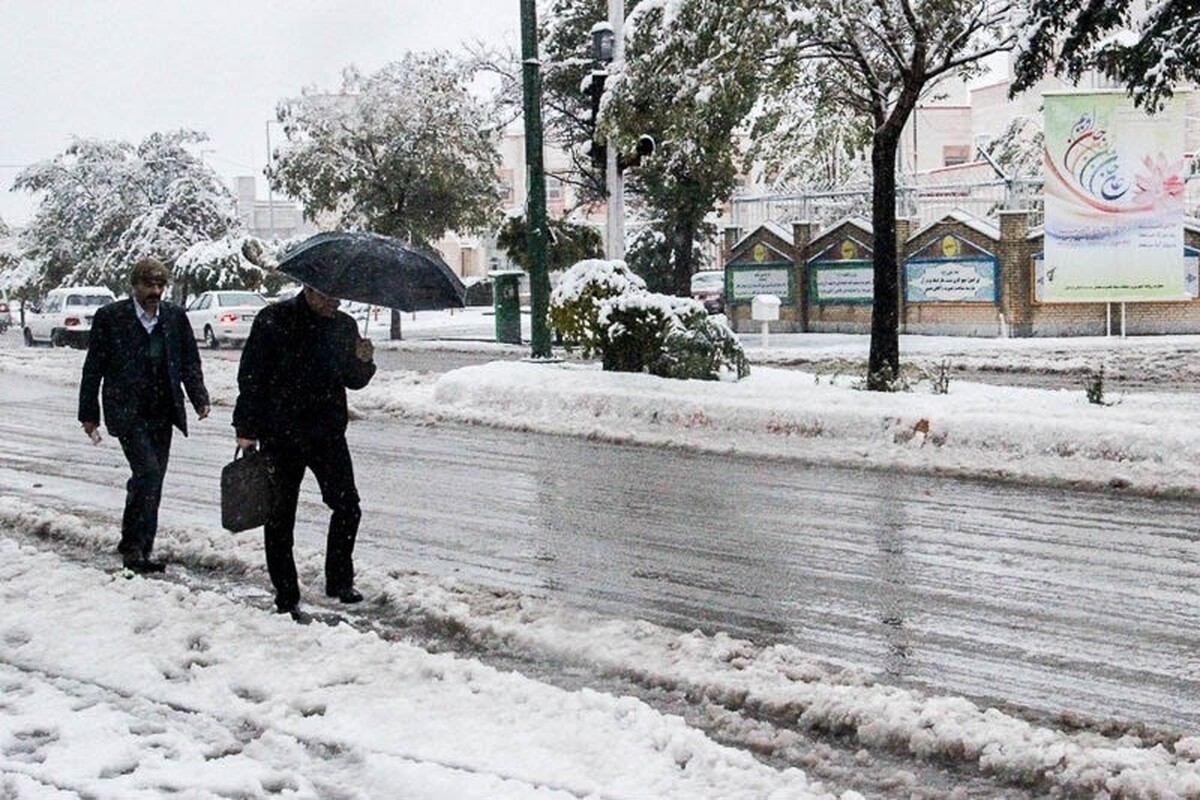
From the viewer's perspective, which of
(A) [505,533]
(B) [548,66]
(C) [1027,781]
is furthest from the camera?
(B) [548,66]

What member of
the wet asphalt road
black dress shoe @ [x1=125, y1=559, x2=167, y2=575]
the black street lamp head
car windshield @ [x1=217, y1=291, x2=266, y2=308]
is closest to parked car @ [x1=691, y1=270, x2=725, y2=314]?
car windshield @ [x1=217, y1=291, x2=266, y2=308]

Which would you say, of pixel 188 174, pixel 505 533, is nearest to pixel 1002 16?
pixel 505 533

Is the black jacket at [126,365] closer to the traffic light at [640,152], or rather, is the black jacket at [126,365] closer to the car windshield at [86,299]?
the traffic light at [640,152]

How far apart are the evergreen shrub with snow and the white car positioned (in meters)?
20.7

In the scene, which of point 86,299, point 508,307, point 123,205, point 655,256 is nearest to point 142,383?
point 508,307

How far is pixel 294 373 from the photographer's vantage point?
709cm

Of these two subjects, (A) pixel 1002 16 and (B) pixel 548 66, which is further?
(B) pixel 548 66

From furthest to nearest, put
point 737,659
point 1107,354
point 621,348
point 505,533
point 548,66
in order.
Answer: point 548,66, point 1107,354, point 621,348, point 505,533, point 737,659

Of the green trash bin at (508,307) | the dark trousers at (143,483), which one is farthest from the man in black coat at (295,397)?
the green trash bin at (508,307)

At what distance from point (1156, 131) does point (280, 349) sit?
2569cm

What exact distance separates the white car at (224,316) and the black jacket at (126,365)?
94.3ft

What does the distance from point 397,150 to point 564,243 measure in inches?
250

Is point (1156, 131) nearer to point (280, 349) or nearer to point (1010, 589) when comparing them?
point (1010, 589)

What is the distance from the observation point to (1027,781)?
4938 millimetres
